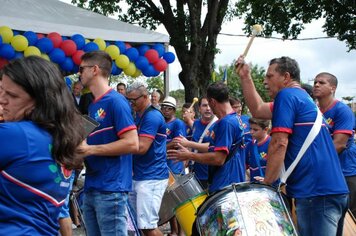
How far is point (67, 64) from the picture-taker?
26.1ft

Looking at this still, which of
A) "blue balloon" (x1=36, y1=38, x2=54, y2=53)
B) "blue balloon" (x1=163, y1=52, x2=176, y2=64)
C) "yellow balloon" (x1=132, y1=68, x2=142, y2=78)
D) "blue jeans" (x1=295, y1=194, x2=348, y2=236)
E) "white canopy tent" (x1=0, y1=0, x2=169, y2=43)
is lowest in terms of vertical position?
"blue jeans" (x1=295, y1=194, x2=348, y2=236)

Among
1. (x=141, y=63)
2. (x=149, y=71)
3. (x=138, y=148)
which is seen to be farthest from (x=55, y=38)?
(x=138, y=148)

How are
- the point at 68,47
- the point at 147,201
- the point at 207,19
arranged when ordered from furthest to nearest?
the point at 207,19 → the point at 68,47 → the point at 147,201

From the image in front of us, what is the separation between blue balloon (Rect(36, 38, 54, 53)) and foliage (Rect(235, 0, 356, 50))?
12182 millimetres

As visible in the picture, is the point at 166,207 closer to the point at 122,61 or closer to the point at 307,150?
the point at 307,150

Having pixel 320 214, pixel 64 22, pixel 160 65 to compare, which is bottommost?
pixel 320 214

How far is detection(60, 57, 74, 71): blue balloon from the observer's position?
7909mm

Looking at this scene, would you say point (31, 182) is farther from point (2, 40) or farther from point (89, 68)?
point (2, 40)

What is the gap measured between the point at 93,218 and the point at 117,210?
243 millimetres

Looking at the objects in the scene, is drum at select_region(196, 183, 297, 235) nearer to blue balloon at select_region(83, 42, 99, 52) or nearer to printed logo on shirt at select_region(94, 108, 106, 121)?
printed logo on shirt at select_region(94, 108, 106, 121)

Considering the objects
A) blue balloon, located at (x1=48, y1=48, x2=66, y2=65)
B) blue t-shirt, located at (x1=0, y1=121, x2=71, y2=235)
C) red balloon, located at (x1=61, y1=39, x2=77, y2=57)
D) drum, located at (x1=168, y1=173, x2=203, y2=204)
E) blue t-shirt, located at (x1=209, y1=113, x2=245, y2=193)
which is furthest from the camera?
red balloon, located at (x1=61, y1=39, x2=77, y2=57)

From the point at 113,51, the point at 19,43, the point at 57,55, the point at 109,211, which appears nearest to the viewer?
the point at 109,211

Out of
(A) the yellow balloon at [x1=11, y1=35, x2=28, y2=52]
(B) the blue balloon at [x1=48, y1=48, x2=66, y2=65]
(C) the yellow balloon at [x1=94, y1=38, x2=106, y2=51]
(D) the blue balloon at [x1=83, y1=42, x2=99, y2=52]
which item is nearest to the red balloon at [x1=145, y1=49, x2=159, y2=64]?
(C) the yellow balloon at [x1=94, y1=38, x2=106, y2=51]

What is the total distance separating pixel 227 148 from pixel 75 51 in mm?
3941
